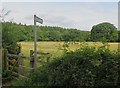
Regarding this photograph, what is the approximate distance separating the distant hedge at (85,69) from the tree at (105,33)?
22.2 inches

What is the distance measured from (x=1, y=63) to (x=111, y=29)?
572cm

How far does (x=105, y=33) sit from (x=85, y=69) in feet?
4.66

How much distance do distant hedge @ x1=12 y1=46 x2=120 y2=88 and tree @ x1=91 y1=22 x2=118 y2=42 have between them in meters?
0.56

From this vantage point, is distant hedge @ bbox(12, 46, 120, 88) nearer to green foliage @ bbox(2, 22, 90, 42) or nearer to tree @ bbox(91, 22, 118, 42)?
tree @ bbox(91, 22, 118, 42)

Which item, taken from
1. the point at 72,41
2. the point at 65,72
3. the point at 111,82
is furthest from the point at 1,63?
the point at 111,82

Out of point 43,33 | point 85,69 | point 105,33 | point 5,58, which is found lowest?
point 5,58

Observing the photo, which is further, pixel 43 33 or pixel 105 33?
pixel 43 33

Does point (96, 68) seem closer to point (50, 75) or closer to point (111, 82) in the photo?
point (111, 82)

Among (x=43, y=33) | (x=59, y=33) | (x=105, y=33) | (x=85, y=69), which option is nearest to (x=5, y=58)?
(x=59, y=33)

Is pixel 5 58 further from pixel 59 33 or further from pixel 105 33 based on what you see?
pixel 105 33

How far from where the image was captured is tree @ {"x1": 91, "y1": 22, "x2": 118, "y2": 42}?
7309mm

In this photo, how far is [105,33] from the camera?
7.48m

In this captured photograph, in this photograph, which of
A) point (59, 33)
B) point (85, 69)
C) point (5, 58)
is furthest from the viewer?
point (5, 58)

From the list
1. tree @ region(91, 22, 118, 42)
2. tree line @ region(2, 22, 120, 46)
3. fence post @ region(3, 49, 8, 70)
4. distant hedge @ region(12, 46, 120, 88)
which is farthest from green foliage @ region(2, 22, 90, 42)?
distant hedge @ region(12, 46, 120, 88)
